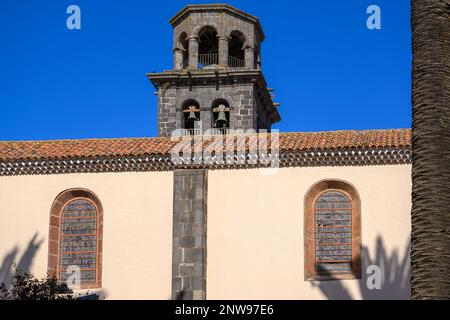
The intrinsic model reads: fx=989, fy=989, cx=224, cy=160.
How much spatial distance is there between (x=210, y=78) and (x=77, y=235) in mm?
12692

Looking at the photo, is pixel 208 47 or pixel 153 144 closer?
pixel 153 144

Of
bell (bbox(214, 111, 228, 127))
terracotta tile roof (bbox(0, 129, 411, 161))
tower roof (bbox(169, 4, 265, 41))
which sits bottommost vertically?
terracotta tile roof (bbox(0, 129, 411, 161))

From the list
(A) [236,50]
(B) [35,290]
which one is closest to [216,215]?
(B) [35,290]

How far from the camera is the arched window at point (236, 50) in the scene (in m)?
40.9

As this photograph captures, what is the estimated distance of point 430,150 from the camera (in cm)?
1520

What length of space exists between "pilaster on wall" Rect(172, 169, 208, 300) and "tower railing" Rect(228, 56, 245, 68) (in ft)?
45.1

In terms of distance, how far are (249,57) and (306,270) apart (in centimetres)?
1522

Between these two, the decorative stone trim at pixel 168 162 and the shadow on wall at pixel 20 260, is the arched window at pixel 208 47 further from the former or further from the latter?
the shadow on wall at pixel 20 260

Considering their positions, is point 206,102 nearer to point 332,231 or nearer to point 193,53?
point 193,53

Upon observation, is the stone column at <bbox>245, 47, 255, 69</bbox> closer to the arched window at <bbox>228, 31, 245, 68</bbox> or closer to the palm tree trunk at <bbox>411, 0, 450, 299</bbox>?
the arched window at <bbox>228, 31, 245, 68</bbox>

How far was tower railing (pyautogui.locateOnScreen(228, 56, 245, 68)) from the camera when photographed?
41.3 meters

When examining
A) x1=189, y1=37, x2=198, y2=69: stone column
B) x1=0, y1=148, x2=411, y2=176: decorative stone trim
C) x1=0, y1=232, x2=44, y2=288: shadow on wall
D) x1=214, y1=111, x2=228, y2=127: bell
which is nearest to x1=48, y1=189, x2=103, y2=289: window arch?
x1=0, y1=232, x2=44, y2=288: shadow on wall
